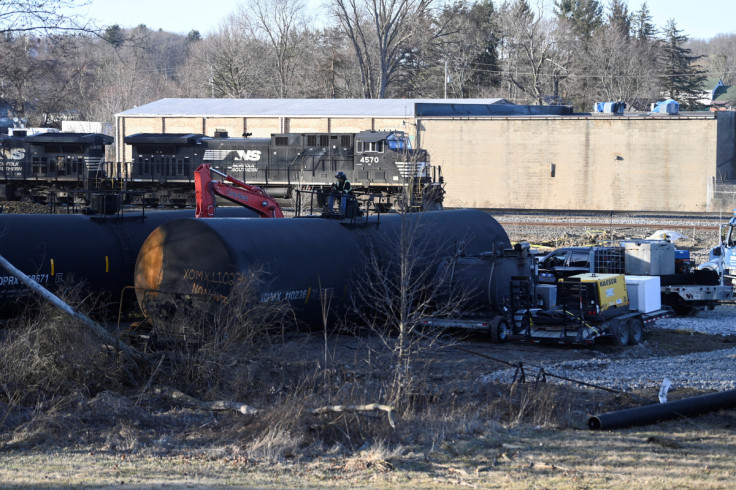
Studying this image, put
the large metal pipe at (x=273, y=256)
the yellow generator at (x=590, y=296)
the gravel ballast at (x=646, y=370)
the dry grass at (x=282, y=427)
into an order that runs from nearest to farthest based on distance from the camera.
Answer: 1. the dry grass at (x=282, y=427)
2. the gravel ballast at (x=646, y=370)
3. the large metal pipe at (x=273, y=256)
4. the yellow generator at (x=590, y=296)

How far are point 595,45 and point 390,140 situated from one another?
5634 centimetres

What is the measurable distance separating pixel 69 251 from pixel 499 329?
30.3 feet

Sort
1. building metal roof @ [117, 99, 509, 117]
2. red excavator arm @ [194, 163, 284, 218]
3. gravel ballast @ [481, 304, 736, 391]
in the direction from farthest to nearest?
1. building metal roof @ [117, 99, 509, 117]
2. red excavator arm @ [194, 163, 284, 218]
3. gravel ballast @ [481, 304, 736, 391]

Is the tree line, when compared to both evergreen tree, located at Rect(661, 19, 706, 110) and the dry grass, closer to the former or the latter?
evergreen tree, located at Rect(661, 19, 706, 110)

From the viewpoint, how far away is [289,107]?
214ft

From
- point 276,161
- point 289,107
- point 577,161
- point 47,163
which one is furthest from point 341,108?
point 47,163

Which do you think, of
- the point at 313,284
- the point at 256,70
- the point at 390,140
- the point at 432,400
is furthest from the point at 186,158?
the point at 256,70

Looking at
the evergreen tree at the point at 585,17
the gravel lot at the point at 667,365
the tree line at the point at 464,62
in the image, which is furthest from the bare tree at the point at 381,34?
the gravel lot at the point at 667,365

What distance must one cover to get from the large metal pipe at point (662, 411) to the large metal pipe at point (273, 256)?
4459 millimetres

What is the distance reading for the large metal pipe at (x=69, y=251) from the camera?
55.8ft

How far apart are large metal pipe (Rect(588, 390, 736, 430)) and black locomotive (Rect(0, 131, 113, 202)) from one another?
38.6 m

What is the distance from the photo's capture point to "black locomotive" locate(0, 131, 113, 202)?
45.6 meters

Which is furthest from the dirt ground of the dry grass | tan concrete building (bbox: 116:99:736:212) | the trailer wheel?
tan concrete building (bbox: 116:99:736:212)

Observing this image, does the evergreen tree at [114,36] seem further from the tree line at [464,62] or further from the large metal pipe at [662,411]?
the tree line at [464,62]
